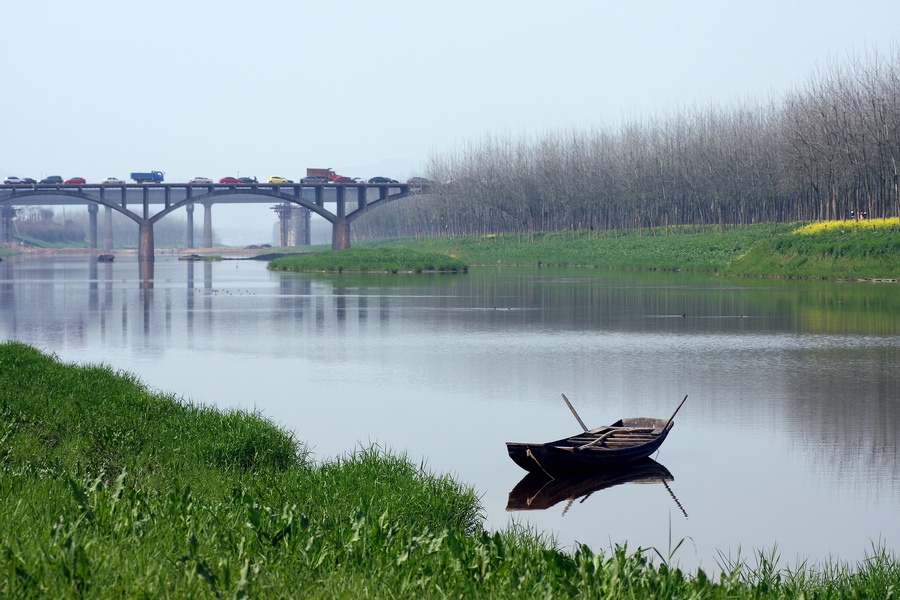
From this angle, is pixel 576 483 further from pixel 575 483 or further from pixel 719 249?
pixel 719 249

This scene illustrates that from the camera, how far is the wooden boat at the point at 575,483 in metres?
12.8

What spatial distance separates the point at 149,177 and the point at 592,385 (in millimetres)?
114706

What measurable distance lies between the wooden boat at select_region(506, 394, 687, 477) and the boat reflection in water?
0.35 feet

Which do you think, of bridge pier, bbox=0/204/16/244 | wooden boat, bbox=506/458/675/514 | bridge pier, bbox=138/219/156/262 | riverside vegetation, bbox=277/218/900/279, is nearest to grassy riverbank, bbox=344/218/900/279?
riverside vegetation, bbox=277/218/900/279

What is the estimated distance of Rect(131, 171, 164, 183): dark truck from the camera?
125 m

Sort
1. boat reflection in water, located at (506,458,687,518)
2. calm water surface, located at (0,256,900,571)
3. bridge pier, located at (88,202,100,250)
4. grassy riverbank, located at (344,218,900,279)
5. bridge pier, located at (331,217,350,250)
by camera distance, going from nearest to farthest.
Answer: calm water surface, located at (0,256,900,571) < boat reflection in water, located at (506,458,687,518) < grassy riverbank, located at (344,218,900,279) < bridge pier, located at (331,217,350,250) < bridge pier, located at (88,202,100,250)

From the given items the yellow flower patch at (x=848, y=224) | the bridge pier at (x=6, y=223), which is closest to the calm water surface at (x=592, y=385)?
the yellow flower patch at (x=848, y=224)

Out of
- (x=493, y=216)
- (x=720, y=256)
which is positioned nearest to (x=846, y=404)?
(x=720, y=256)

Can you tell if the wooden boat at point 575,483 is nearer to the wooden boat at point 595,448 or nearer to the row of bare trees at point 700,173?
the wooden boat at point 595,448

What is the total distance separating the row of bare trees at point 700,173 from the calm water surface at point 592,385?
1058 inches

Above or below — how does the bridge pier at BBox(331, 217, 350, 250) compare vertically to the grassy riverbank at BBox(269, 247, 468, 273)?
above

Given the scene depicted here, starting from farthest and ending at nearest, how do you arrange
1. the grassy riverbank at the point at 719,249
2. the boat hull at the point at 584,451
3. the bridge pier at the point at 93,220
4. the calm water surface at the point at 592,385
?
the bridge pier at the point at 93,220, the grassy riverbank at the point at 719,249, the boat hull at the point at 584,451, the calm water surface at the point at 592,385

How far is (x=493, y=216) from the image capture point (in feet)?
410

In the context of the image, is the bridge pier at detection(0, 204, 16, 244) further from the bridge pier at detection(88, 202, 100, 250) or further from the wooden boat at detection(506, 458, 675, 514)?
the wooden boat at detection(506, 458, 675, 514)
